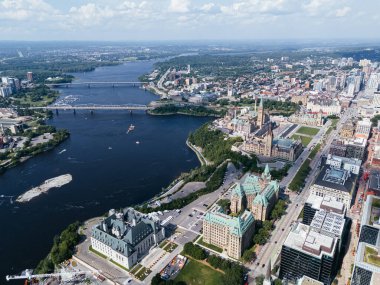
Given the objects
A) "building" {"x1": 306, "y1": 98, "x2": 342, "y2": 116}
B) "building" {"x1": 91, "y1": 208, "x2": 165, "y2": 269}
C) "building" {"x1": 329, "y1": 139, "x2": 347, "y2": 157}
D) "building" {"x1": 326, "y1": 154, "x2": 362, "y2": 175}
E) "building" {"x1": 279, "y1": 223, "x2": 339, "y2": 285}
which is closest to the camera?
"building" {"x1": 279, "y1": 223, "x2": 339, "y2": 285}

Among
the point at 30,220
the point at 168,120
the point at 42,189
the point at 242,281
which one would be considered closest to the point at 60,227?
the point at 30,220

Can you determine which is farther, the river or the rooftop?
the river

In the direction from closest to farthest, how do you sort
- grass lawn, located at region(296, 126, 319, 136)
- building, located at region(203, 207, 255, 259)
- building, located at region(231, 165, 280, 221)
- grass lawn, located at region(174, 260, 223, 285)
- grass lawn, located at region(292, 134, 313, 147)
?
grass lawn, located at region(174, 260, 223, 285) → building, located at region(203, 207, 255, 259) → building, located at region(231, 165, 280, 221) → grass lawn, located at region(292, 134, 313, 147) → grass lawn, located at region(296, 126, 319, 136)

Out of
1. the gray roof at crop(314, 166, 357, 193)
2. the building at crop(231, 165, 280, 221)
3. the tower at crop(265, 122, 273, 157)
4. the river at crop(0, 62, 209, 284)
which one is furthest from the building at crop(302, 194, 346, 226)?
the river at crop(0, 62, 209, 284)

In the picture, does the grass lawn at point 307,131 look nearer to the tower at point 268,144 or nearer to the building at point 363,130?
the building at point 363,130

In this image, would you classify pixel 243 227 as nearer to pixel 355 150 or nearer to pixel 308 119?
pixel 355 150

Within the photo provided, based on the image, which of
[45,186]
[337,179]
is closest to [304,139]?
[337,179]

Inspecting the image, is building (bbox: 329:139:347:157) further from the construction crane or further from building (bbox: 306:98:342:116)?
the construction crane

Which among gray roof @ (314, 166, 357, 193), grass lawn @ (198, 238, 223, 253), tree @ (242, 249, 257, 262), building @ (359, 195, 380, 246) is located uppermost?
building @ (359, 195, 380, 246)
